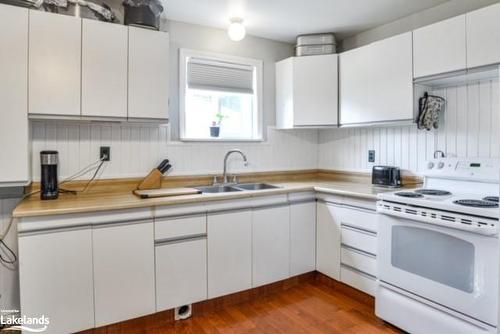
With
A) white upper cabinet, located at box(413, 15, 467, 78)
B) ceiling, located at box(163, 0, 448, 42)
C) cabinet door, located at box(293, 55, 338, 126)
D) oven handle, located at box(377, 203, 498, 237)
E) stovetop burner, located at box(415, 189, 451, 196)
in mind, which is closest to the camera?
oven handle, located at box(377, 203, 498, 237)

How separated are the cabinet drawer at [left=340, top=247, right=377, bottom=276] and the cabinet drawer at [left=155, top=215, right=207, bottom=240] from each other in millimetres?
1172

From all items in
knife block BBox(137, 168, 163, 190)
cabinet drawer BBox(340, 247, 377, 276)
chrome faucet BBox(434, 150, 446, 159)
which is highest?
chrome faucet BBox(434, 150, 446, 159)

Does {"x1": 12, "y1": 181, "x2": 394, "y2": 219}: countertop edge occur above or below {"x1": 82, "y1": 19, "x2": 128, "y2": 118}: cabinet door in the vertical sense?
below

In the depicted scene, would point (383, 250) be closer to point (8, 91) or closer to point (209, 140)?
point (209, 140)

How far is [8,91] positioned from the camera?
1.93m

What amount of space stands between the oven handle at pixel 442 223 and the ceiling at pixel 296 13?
5.21 feet

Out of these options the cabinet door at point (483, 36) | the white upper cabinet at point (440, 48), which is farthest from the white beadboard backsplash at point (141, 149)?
the cabinet door at point (483, 36)

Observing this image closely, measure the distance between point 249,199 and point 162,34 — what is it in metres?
1.41

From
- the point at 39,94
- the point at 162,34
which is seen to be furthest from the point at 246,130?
the point at 39,94

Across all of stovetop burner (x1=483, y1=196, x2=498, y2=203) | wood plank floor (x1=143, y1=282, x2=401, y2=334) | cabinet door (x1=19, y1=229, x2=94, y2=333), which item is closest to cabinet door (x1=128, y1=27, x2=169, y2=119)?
cabinet door (x1=19, y1=229, x2=94, y2=333)

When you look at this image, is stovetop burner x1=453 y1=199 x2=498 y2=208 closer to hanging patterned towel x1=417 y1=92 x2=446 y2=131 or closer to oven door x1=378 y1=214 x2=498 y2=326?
oven door x1=378 y1=214 x2=498 y2=326

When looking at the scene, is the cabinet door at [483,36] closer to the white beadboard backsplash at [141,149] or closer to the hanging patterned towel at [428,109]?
the hanging patterned towel at [428,109]

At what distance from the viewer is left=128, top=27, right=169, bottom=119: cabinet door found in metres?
2.31

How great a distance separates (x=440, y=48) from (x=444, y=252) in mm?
1368
